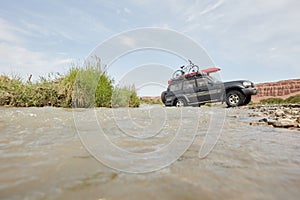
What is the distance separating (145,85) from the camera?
470cm

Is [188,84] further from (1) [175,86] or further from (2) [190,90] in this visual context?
(1) [175,86]

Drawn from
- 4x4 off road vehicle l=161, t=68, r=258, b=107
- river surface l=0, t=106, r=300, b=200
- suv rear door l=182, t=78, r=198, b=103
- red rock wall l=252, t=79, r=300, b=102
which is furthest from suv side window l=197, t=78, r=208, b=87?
red rock wall l=252, t=79, r=300, b=102

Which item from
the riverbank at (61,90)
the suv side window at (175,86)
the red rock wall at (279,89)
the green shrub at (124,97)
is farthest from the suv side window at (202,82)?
the red rock wall at (279,89)

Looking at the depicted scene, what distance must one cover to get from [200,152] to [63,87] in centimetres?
624

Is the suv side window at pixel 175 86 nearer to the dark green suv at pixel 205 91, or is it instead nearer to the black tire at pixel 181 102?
the dark green suv at pixel 205 91

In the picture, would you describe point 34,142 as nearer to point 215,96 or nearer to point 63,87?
point 63,87

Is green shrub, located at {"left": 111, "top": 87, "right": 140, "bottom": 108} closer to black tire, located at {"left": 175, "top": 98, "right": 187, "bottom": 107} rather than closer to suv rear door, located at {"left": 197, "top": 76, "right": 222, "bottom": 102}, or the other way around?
black tire, located at {"left": 175, "top": 98, "right": 187, "bottom": 107}

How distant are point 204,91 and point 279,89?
115 feet

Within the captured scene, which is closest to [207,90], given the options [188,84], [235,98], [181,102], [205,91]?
[205,91]

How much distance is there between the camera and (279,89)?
37219mm

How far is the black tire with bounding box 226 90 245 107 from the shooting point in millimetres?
8719

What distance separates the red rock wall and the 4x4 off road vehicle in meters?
29.0

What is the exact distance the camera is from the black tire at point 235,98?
8719mm

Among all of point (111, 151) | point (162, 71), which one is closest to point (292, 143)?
point (111, 151)
